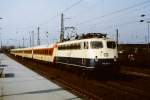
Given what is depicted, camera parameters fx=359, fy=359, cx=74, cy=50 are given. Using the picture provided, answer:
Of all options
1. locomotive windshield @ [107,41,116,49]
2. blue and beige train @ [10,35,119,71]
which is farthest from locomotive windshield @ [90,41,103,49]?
locomotive windshield @ [107,41,116,49]

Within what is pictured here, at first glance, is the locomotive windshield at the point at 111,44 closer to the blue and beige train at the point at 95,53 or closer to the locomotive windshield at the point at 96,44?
the blue and beige train at the point at 95,53

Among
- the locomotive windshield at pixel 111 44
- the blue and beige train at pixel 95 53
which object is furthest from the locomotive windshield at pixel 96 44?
the locomotive windshield at pixel 111 44

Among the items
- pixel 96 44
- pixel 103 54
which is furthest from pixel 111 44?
pixel 103 54

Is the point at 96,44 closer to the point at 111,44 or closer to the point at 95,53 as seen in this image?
the point at 95,53

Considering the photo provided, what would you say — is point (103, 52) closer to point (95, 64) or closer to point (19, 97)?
point (95, 64)

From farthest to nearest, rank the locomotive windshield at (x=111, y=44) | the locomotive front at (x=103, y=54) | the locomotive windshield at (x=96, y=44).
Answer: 1. the locomotive windshield at (x=111, y=44)
2. the locomotive windshield at (x=96, y=44)
3. the locomotive front at (x=103, y=54)

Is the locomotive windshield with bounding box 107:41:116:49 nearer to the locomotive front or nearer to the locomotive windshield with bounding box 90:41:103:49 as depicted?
the locomotive front

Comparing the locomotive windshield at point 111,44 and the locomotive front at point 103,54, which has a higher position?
the locomotive windshield at point 111,44

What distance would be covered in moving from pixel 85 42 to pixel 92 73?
2194 mm

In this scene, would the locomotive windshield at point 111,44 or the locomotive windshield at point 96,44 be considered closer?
the locomotive windshield at point 96,44

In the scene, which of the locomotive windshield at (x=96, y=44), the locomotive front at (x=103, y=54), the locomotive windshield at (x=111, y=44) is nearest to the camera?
the locomotive front at (x=103, y=54)

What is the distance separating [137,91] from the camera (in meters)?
16.5

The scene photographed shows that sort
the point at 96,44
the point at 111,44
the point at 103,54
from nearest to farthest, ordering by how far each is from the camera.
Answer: the point at 103,54 < the point at 96,44 < the point at 111,44

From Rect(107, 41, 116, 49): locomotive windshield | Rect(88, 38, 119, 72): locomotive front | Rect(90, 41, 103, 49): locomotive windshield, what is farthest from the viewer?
Rect(107, 41, 116, 49): locomotive windshield
